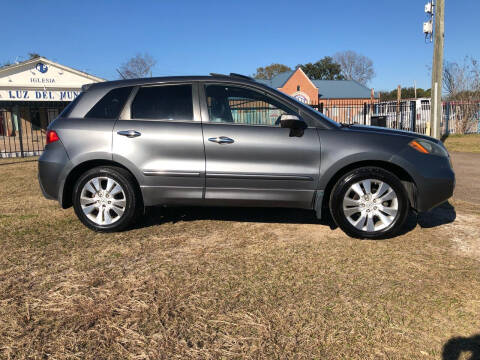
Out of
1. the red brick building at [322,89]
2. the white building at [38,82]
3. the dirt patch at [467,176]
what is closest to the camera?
the dirt patch at [467,176]

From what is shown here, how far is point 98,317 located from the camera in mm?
2482

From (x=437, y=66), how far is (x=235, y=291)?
11.9m

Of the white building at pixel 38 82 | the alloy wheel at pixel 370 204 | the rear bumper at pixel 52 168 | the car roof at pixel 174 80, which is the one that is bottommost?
the alloy wheel at pixel 370 204

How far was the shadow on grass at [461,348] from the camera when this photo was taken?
2.06 metres

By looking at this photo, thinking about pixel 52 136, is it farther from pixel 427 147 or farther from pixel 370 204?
pixel 427 147

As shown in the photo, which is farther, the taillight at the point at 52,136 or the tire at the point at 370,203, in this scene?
the taillight at the point at 52,136

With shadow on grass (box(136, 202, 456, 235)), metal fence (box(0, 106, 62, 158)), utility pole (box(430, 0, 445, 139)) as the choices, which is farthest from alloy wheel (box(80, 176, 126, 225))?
utility pole (box(430, 0, 445, 139))

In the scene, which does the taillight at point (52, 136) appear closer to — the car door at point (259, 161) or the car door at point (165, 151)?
the car door at point (165, 151)

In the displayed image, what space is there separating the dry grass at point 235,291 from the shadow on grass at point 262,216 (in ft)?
0.51

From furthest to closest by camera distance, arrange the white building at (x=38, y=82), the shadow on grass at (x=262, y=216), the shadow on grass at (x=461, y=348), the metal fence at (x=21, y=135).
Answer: the white building at (x=38, y=82), the metal fence at (x=21, y=135), the shadow on grass at (x=262, y=216), the shadow on grass at (x=461, y=348)

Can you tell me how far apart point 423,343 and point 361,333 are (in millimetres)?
347

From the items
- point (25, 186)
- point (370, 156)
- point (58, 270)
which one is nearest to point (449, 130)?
point (370, 156)

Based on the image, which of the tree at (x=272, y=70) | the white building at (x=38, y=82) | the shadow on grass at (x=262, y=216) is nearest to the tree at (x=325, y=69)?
the tree at (x=272, y=70)

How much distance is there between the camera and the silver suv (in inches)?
155
